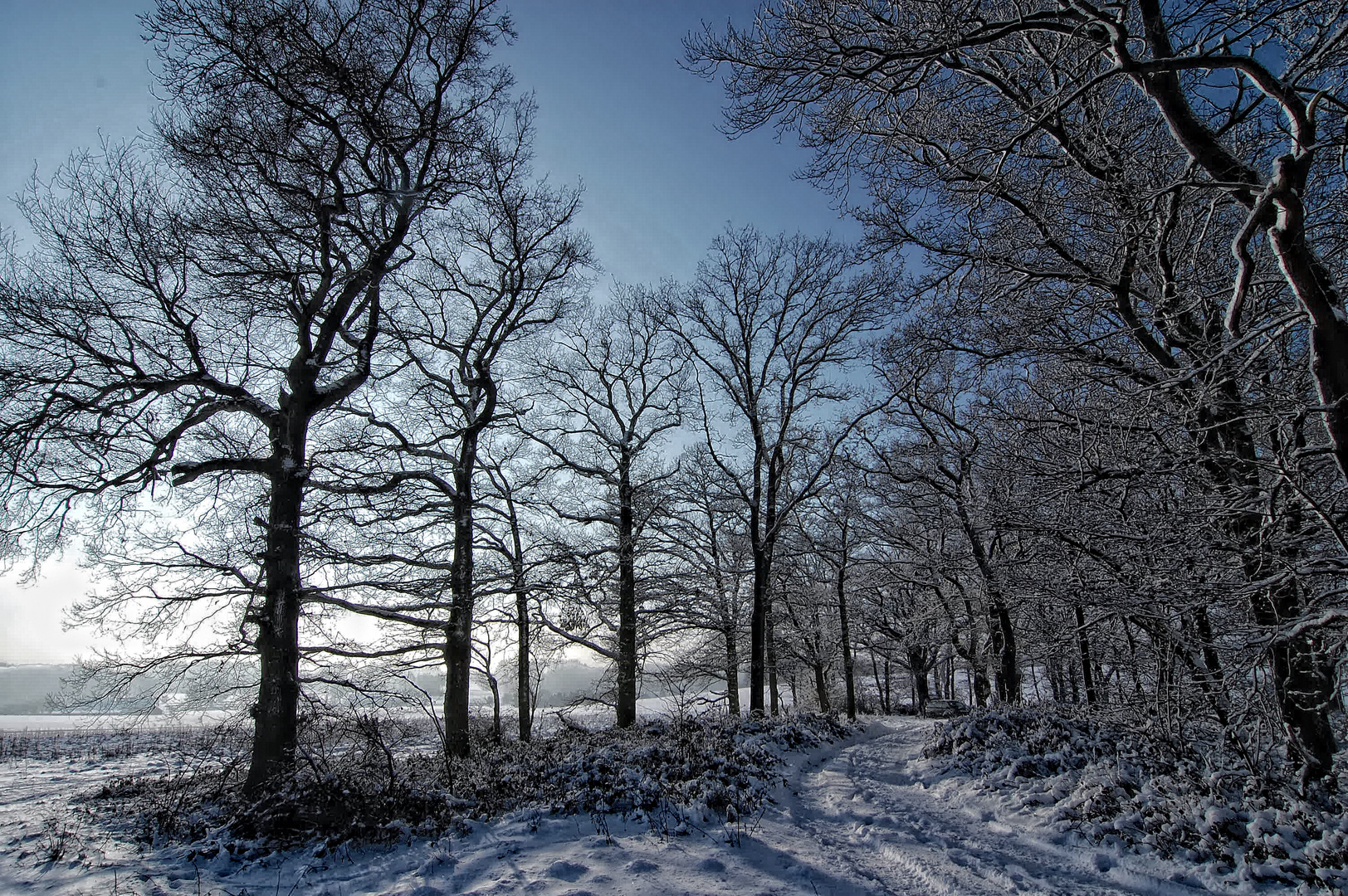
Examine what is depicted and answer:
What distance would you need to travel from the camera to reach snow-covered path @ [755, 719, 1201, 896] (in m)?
4.92

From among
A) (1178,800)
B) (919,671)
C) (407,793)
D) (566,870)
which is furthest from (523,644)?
(919,671)

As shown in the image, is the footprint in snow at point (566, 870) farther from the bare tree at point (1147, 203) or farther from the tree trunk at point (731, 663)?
the tree trunk at point (731, 663)

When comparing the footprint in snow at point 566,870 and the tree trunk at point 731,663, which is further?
the tree trunk at point 731,663

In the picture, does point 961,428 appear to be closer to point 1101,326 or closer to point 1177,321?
point 1101,326

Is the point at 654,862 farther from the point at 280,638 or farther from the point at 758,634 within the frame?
the point at 758,634

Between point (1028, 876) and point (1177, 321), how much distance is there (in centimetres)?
592

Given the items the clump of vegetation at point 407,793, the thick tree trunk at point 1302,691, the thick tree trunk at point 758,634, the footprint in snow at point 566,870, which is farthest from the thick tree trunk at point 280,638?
the thick tree trunk at point 1302,691

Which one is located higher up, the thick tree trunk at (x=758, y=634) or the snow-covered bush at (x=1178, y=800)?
the thick tree trunk at (x=758, y=634)

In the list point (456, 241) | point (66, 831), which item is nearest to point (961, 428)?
point (456, 241)

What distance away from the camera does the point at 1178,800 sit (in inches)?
233

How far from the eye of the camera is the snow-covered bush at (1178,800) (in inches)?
189

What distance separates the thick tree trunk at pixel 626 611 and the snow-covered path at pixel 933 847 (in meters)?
6.98

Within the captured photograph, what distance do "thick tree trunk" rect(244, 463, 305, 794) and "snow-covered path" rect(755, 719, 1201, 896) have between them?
615 centimetres

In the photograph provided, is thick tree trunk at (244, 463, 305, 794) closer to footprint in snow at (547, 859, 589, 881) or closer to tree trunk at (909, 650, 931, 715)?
footprint in snow at (547, 859, 589, 881)
